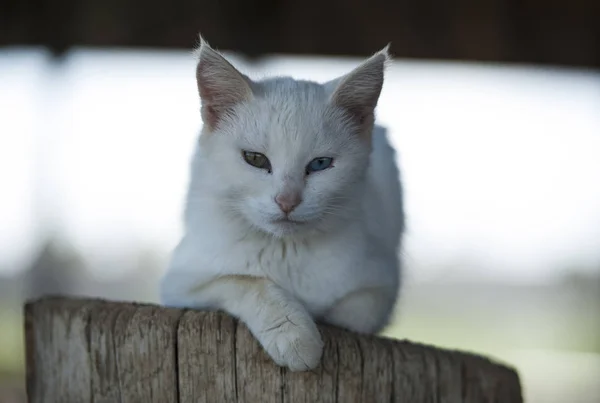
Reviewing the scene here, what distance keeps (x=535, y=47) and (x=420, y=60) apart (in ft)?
3.53

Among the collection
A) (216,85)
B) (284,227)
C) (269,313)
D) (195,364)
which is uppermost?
(216,85)

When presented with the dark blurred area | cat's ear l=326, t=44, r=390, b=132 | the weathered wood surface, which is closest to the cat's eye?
cat's ear l=326, t=44, r=390, b=132

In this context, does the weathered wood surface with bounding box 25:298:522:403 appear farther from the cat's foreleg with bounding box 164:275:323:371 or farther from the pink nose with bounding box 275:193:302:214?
the pink nose with bounding box 275:193:302:214

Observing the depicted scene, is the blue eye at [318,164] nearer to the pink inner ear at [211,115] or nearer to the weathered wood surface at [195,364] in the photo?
the pink inner ear at [211,115]

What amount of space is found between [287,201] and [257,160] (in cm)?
19

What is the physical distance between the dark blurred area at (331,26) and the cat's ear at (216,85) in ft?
12.1

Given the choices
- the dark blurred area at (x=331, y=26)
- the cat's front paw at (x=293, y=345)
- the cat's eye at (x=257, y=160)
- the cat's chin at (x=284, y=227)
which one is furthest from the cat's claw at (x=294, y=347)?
the dark blurred area at (x=331, y=26)

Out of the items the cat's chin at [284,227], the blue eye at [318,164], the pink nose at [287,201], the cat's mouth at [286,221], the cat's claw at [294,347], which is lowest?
the cat's claw at [294,347]

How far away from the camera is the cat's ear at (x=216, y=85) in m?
2.37

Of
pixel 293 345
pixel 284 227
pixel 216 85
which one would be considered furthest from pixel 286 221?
pixel 216 85

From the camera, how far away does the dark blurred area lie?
6.17 metres

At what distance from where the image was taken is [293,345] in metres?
2.06

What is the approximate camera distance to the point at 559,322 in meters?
7.36

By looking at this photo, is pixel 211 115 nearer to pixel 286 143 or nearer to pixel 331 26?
pixel 286 143
